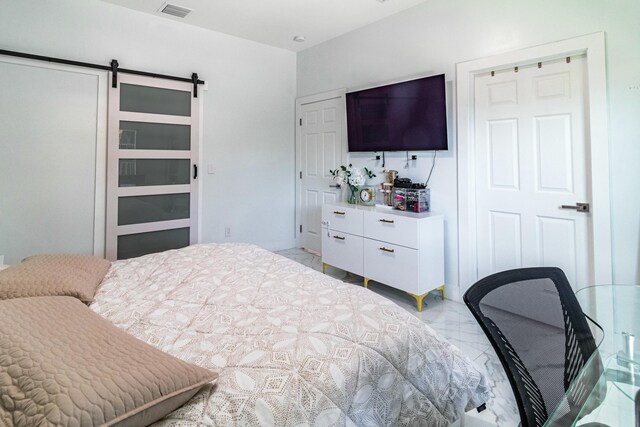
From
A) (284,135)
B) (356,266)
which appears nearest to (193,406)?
(356,266)

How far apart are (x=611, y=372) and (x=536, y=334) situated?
1.16ft

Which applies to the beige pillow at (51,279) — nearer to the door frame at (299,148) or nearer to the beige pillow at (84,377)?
the beige pillow at (84,377)

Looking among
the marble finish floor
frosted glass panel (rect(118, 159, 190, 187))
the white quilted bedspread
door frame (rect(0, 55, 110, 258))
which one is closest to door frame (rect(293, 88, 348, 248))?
the marble finish floor

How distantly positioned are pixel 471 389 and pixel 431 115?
247 cm

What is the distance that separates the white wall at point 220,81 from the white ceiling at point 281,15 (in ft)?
0.71

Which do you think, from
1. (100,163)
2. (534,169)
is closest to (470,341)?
(534,169)

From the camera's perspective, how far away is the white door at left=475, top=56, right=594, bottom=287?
97.3 inches

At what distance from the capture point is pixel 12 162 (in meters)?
3.05

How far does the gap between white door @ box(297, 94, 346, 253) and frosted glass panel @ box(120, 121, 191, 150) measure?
5.27 feet

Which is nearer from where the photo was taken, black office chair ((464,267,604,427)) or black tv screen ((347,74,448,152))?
black office chair ((464,267,604,427))

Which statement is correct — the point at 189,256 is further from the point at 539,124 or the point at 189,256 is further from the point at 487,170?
the point at 539,124

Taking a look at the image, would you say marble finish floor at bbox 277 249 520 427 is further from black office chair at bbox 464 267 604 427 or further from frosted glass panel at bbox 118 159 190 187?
frosted glass panel at bbox 118 159 190 187

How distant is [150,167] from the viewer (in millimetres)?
3740

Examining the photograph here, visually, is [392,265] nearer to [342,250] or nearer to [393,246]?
[393,246]
